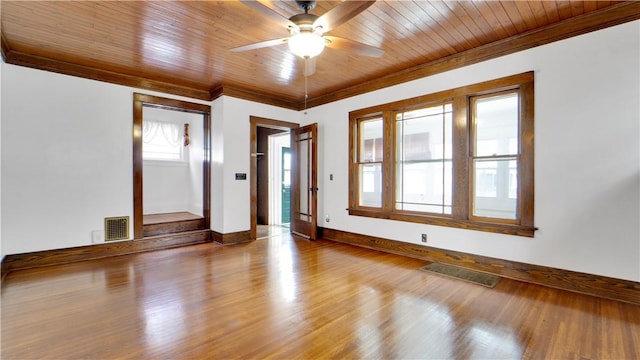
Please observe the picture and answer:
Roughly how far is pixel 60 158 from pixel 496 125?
587cm

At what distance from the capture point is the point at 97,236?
13.7 feet

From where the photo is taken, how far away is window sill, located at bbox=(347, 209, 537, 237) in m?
3.27

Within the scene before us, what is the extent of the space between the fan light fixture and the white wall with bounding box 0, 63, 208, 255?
3415 mm

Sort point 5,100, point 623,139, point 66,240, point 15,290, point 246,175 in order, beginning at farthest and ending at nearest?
1. point 246,175
2. point 66,240
3. point 5,100
4. point 15,290
5. point 623,139

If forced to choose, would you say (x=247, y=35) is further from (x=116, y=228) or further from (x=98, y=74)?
(x=116, y=228)

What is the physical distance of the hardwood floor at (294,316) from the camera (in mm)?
1942

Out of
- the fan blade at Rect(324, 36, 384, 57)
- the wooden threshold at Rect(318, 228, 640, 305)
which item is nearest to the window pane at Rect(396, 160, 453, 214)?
the wooden threshold at Rect(318, 228, 640, 305)

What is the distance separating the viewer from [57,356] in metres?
1.86

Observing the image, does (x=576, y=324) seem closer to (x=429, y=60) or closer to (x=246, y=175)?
(x=429, y=60)

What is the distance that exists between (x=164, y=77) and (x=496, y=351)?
5.36 m

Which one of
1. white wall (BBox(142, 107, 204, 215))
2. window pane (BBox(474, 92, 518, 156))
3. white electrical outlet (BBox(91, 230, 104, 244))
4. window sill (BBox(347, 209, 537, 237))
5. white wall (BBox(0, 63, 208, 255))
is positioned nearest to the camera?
window sill (BBox(347, 209, 537, 237))

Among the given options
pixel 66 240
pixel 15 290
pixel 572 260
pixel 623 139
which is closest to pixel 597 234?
pixel 572 260

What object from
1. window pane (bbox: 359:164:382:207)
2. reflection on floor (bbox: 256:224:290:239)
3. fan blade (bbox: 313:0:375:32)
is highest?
fan blade (bbox: 313:0:375:32)

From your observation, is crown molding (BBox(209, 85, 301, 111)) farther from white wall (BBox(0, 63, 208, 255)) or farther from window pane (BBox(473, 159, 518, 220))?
window pane (BBox(473, 159, 518, 220))
